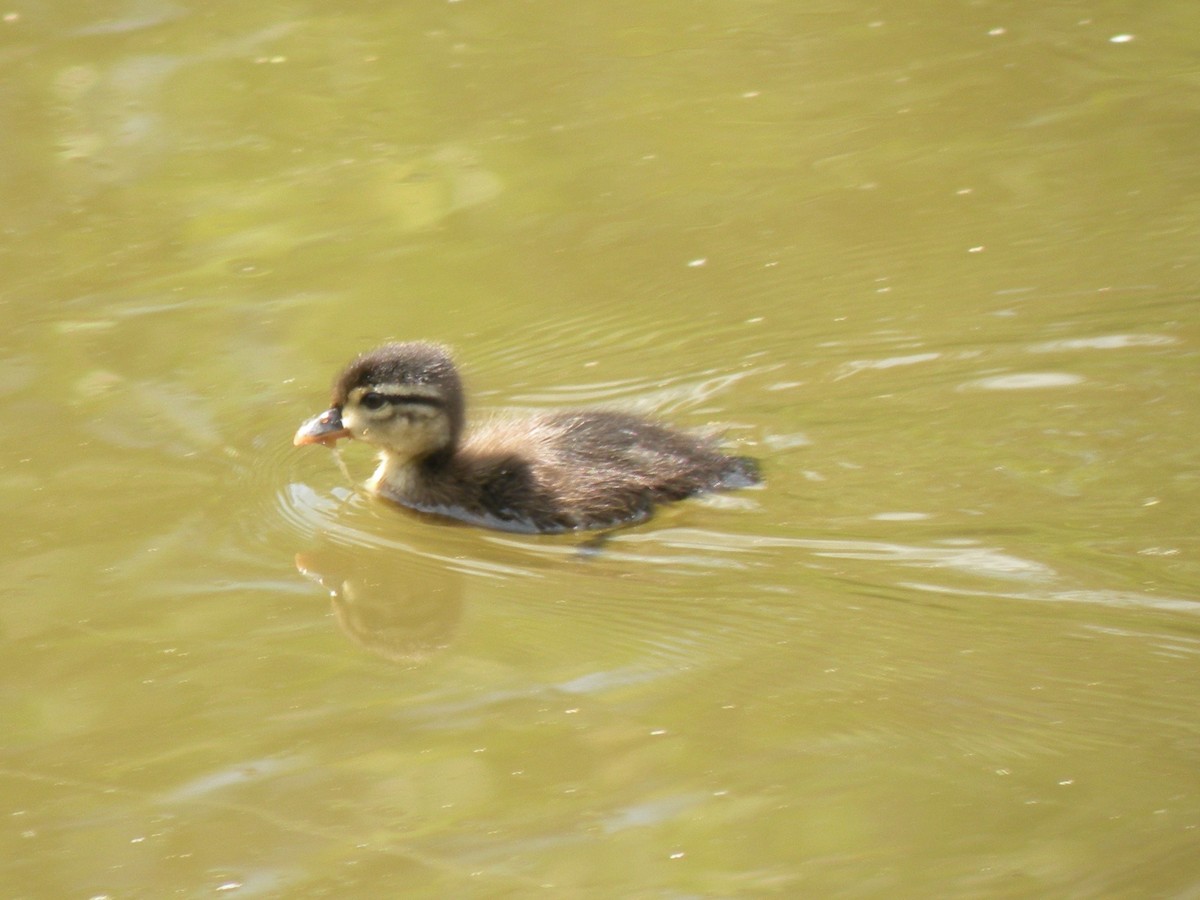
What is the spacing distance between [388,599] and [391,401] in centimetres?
78

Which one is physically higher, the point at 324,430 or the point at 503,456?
the point at 324,430

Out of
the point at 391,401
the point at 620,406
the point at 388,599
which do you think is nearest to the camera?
the point at 388,599

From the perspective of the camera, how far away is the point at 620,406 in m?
5.89

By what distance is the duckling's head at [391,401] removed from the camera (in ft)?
17.6

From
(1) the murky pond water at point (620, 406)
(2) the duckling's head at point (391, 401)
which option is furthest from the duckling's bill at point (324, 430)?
(1) the murky pond water at point (620, 406)

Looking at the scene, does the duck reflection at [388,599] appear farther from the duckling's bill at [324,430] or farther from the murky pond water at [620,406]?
the duckling's bill at [324,430]

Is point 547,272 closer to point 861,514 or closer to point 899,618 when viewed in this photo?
point 861,514

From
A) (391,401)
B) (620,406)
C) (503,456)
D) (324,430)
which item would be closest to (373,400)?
(391,401)

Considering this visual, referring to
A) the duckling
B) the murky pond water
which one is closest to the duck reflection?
the murky pond water

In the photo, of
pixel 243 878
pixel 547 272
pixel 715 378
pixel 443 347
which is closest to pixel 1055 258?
pixel 715 378

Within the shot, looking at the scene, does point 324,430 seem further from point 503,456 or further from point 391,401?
point 503,456

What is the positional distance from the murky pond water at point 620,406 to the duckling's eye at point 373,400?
0.32 m

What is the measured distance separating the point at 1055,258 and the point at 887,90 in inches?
74.2

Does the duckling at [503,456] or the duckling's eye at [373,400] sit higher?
the duckling's eye at [373,400]
